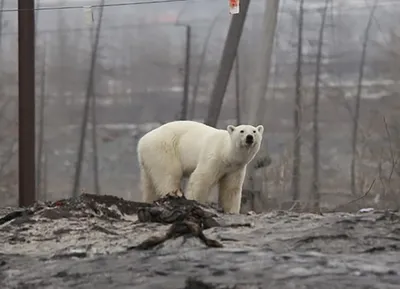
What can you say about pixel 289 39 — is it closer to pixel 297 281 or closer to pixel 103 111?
pixel 103 111

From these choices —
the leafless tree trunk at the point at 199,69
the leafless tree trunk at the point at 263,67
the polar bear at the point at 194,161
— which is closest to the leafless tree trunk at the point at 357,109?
the leafless tree trunk at the point at 263,67

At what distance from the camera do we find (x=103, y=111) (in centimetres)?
580

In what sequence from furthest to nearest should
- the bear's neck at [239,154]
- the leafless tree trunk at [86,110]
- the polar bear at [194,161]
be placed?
the leafless tree trunk at [86,110], the polar bear at [194,161], the bear's neck at [239,154]

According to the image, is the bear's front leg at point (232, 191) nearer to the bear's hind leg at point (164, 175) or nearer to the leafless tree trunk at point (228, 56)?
the bear's hind leg at point (164, 175)

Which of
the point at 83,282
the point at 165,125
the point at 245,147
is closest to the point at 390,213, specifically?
the point at 83,282

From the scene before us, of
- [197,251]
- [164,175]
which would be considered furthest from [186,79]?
[197,251]

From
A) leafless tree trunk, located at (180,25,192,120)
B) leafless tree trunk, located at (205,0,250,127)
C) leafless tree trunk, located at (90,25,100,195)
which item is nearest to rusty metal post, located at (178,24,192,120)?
leafless tree trunk, located at (180,25,192,120)

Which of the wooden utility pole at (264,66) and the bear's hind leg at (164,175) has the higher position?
the wooden utility pole at (264,66)

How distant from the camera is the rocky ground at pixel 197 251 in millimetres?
1837

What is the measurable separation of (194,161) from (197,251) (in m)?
3.30

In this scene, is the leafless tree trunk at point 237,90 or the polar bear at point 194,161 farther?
the leafless tree trunk at point 237,90

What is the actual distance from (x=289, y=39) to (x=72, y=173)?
1886 millimetres

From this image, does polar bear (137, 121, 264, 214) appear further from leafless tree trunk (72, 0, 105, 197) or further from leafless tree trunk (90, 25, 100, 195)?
leafless tree trunk (72, 0, 105, 197)

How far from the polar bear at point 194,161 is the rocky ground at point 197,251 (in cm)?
204
